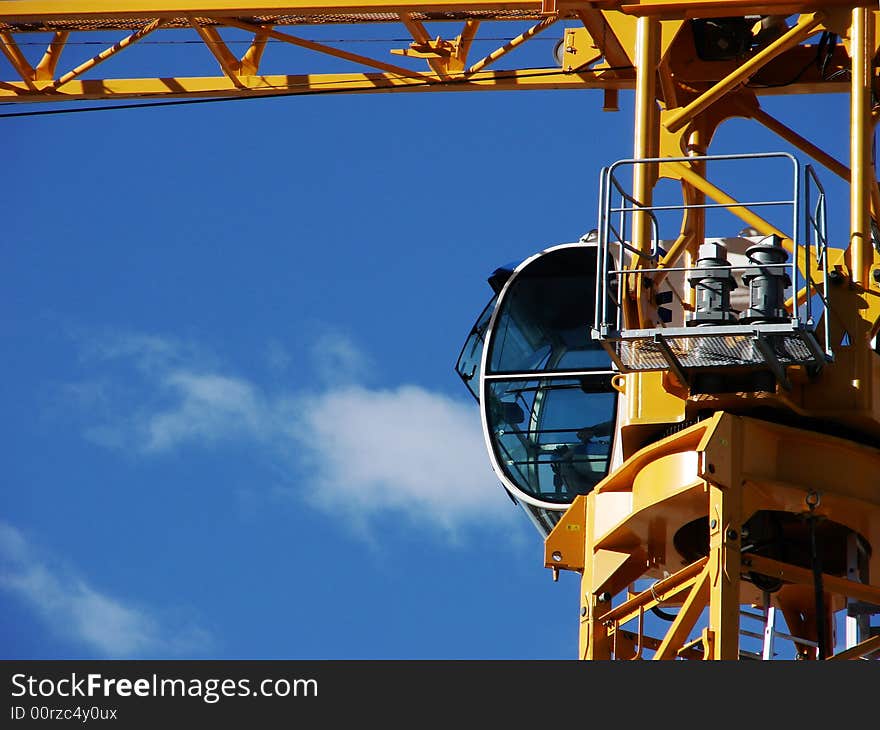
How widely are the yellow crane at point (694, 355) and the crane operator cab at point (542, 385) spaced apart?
24 millimetres

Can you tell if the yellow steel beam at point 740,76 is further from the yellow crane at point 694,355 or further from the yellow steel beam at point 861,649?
the yellow steel beam at point 861,649

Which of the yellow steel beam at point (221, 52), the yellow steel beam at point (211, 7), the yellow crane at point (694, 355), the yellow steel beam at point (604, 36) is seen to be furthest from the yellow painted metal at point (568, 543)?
the yellow steel beam at point (221, 52)

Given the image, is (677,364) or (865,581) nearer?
(677,364)

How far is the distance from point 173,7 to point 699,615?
8761 millimetres

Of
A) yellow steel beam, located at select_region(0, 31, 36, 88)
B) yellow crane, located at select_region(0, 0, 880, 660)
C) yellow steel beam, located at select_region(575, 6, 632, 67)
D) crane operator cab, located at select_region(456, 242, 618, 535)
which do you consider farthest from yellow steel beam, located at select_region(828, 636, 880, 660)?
yellow steel beam, located at select_region(0, 31, 36, 88)

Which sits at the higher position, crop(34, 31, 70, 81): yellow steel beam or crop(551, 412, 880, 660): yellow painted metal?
crop(34, 31, 70, 81): yellow steel beam

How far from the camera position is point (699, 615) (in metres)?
18.0

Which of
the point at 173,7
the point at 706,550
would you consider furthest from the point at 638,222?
the point at 173,7

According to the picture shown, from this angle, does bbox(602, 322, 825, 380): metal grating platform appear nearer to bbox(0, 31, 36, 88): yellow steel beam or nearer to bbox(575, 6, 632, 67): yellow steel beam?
bbox(575, 6, 632, 67): yellow steel beam

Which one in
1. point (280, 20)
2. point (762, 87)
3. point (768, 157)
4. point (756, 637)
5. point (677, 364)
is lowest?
point (756, 637)

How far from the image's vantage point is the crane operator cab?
22.6 meters

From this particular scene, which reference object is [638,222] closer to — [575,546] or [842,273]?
[842,273]

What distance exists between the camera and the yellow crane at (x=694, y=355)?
17.4 meters

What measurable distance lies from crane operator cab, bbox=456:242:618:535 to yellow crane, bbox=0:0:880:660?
0.9 inches
